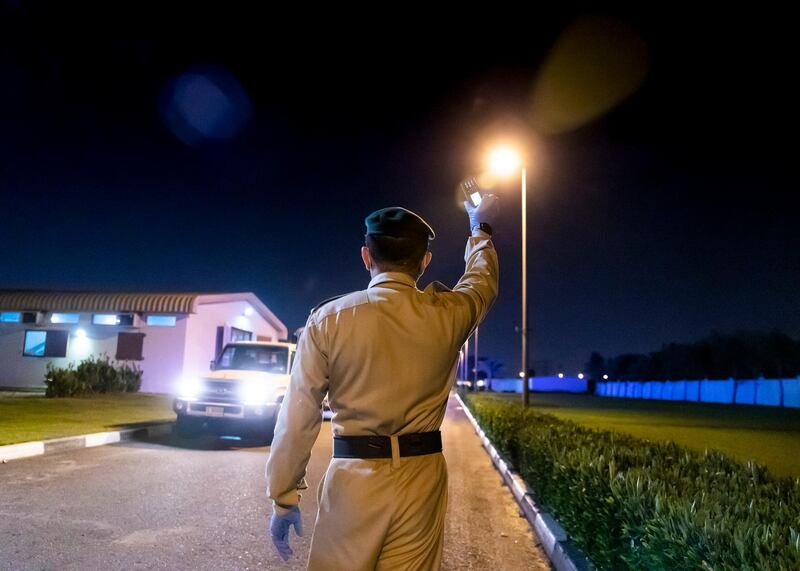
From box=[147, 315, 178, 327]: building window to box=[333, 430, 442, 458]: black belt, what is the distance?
27.3 metres

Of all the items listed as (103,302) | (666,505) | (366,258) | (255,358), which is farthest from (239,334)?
(366,258)

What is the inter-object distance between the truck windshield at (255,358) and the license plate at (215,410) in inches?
71.0

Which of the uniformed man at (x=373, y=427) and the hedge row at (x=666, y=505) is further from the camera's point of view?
the hedge row at (x=666, y=505)

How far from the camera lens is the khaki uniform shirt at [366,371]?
2.30 metres

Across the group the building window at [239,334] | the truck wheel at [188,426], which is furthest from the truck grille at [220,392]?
the building window at [239,334]

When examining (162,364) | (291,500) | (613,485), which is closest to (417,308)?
(291,500)

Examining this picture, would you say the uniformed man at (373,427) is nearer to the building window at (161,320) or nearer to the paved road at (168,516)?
the paved road at (168,516)

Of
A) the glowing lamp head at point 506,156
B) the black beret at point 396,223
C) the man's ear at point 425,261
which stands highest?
the glowing lamp head at point 506,156

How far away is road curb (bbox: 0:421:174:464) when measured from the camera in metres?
10.3

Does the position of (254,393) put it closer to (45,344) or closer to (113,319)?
(113,319)

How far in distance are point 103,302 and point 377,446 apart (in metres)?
29.0

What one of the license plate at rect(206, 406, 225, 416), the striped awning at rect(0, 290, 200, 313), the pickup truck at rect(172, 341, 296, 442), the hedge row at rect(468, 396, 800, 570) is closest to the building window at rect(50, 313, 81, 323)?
the striped awning at rect(0, 290, 200, 313)

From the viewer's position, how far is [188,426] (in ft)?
47.7

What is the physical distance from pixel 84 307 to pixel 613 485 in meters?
28.1
